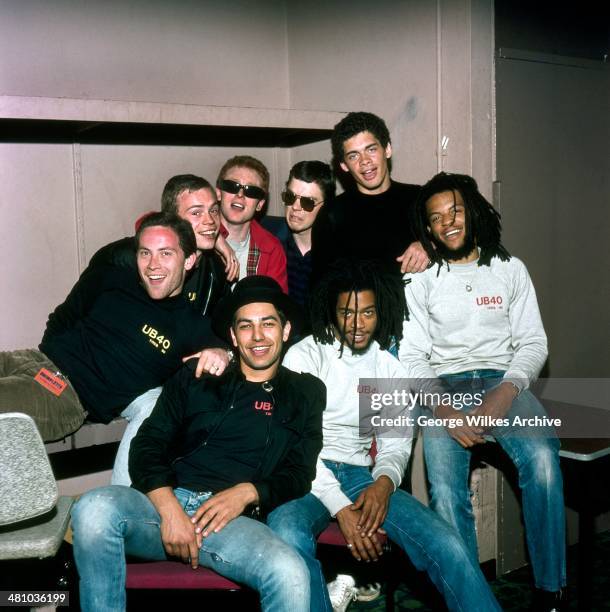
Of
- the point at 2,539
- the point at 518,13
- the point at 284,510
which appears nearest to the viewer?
the point at 2,539

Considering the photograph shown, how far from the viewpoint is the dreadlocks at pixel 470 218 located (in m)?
3.39

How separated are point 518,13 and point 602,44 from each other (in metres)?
0.73

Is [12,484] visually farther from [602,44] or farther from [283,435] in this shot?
[602,44]

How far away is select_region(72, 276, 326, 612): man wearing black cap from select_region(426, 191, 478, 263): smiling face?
0.80 metres

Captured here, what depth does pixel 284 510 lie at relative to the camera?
8.78ft

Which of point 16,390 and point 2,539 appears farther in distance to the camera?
point 16,390

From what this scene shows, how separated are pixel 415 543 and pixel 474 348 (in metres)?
1.02

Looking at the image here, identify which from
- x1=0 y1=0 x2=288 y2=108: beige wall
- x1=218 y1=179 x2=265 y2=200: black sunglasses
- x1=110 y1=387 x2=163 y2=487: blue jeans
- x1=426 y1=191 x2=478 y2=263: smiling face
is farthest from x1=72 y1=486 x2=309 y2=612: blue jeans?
x1=0 y1=0 x2=288 y2=108: beige wall

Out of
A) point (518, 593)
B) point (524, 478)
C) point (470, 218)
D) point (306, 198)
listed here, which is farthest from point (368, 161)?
point (518, 593)

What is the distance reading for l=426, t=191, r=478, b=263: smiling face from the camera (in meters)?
3.30

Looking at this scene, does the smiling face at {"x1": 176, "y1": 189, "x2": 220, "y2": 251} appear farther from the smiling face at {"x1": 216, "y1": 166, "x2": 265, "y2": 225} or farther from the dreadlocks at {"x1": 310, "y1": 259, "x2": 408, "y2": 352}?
the dreadlocks at {"x1": 310, "y1": 259, "x2": 408, "y2": 352}

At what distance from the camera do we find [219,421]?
2783 millimetres

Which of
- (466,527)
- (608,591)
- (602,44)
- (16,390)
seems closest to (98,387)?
(16,390)

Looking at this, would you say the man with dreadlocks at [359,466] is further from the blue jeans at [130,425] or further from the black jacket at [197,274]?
the blue jeans at [130,425]
